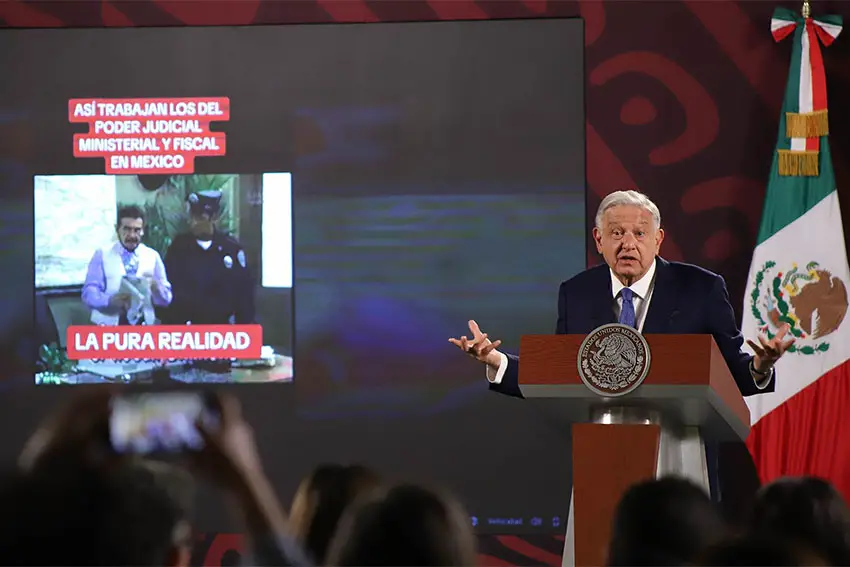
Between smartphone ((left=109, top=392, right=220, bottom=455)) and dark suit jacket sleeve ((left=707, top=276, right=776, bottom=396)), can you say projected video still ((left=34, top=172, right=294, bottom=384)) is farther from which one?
smartphone ((left=109, top=392, right=220, bottom=455))

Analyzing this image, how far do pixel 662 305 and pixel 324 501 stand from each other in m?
1.74

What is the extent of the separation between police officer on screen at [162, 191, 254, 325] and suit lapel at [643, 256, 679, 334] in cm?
292

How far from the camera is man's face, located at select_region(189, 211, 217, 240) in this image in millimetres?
6176

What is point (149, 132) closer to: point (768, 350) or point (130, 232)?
point (130, 232)

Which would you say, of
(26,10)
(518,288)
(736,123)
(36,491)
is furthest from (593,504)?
(26,10)

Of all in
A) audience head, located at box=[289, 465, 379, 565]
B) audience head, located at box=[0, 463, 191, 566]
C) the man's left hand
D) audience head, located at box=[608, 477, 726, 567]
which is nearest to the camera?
audience head, located at box=[0, 463, 191, 566]

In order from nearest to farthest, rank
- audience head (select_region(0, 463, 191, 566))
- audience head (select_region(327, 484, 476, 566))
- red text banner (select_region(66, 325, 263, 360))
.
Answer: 1. audience head (select_region(0, 463, 191, 566))
2. audience head (select_region(327, 484, 476, 566))
3. red text banner (select_region(66, 325, 263, 360))

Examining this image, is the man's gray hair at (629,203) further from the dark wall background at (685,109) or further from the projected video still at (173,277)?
the projected video still at (173,277)

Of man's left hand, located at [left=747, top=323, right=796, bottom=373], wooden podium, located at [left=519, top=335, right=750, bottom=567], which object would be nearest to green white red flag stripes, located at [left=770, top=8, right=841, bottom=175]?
man's left hand, located at [left=747, top=323, right=796, bottom=373]

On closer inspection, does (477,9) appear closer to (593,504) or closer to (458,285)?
(458,285)

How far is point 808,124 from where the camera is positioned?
584cm

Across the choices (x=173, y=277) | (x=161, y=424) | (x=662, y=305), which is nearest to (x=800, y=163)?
(x=662, y=305)

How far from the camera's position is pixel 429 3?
6.22 m

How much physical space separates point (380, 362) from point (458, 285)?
56 centimetres
